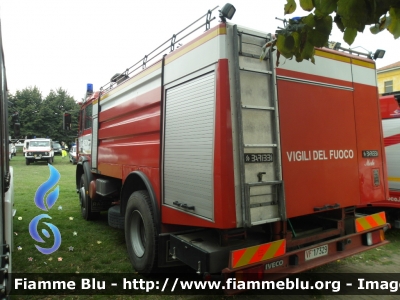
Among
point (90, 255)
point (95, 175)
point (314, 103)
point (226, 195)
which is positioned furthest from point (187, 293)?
point (95, 175)

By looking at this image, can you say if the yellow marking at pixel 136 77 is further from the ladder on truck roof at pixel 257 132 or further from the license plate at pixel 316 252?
the license plate at pixel 316 252

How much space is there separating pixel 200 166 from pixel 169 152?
2.17 ft

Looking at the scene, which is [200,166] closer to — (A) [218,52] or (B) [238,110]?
(B) [238,110]

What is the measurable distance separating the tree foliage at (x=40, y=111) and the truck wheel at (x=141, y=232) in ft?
128

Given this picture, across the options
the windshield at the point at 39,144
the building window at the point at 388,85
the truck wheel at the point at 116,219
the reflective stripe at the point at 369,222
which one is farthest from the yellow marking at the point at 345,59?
the building window at the point at 388,85

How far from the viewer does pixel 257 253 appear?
3.00m

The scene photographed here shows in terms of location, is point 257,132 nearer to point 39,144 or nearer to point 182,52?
point 182,52

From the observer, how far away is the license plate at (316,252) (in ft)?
11.2

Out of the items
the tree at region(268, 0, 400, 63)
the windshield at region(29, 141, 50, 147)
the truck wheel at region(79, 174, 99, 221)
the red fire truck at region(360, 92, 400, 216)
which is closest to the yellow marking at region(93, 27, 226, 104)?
the tree at region(268, 0, 400, 63)

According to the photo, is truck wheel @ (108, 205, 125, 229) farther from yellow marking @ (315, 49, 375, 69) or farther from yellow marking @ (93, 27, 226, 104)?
yellow marking @ (315, 49, 375, 69)

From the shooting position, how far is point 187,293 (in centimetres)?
379

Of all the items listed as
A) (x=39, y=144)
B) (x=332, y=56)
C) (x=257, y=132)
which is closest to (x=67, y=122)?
(x=257, y=132)

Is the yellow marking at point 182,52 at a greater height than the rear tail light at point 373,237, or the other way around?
the yellow marking at point 182,52

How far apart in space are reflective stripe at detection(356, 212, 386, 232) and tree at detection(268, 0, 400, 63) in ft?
8.63
